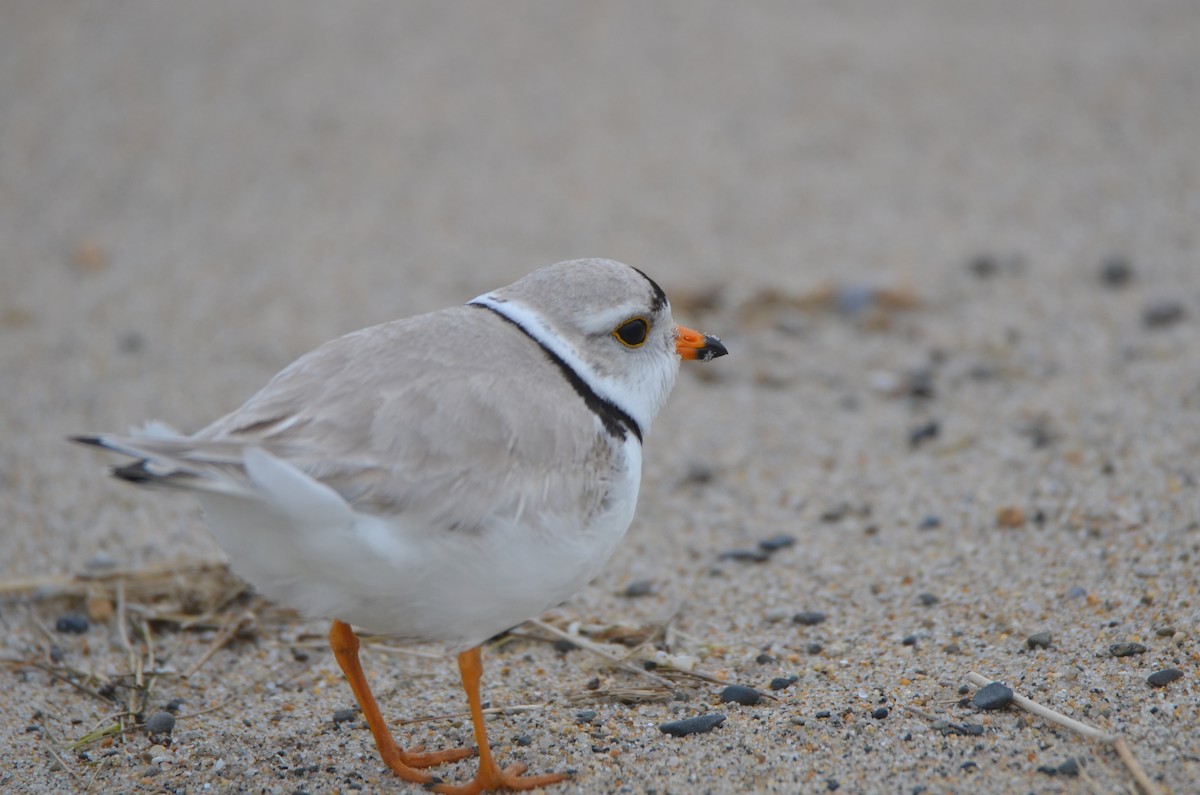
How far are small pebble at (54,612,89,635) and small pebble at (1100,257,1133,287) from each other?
554cm

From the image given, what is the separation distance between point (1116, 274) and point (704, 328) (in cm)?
238

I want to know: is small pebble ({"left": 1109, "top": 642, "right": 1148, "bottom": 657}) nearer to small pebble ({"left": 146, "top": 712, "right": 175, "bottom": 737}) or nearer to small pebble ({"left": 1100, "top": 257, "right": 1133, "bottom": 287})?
small pebble ({"left": 146, "top": 712, "right": 175, "bottom": 737})

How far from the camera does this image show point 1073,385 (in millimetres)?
5668

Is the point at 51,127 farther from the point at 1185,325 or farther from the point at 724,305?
the point at 1185,325

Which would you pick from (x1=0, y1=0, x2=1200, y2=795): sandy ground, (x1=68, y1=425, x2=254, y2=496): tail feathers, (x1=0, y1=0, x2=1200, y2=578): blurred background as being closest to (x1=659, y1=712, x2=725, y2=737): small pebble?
(x1=0, y1=0, x2=1200, y2=795): sandy ground

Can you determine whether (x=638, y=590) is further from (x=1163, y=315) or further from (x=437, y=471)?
(x=1163, y=315)

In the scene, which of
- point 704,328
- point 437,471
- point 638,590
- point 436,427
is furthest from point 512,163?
point 437,471

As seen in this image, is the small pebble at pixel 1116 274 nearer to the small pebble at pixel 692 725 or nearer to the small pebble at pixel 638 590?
the small pebble at pixel 638 590

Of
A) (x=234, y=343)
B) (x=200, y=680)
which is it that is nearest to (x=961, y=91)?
(x=234, y=343)

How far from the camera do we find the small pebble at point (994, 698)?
10.8 feet

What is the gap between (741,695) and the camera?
3.54 metres

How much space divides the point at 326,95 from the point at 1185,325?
20.0 feet

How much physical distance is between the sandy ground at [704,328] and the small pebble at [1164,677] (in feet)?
0.12

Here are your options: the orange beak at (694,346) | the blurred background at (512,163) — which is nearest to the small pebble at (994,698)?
the orange beak at (694,346)
